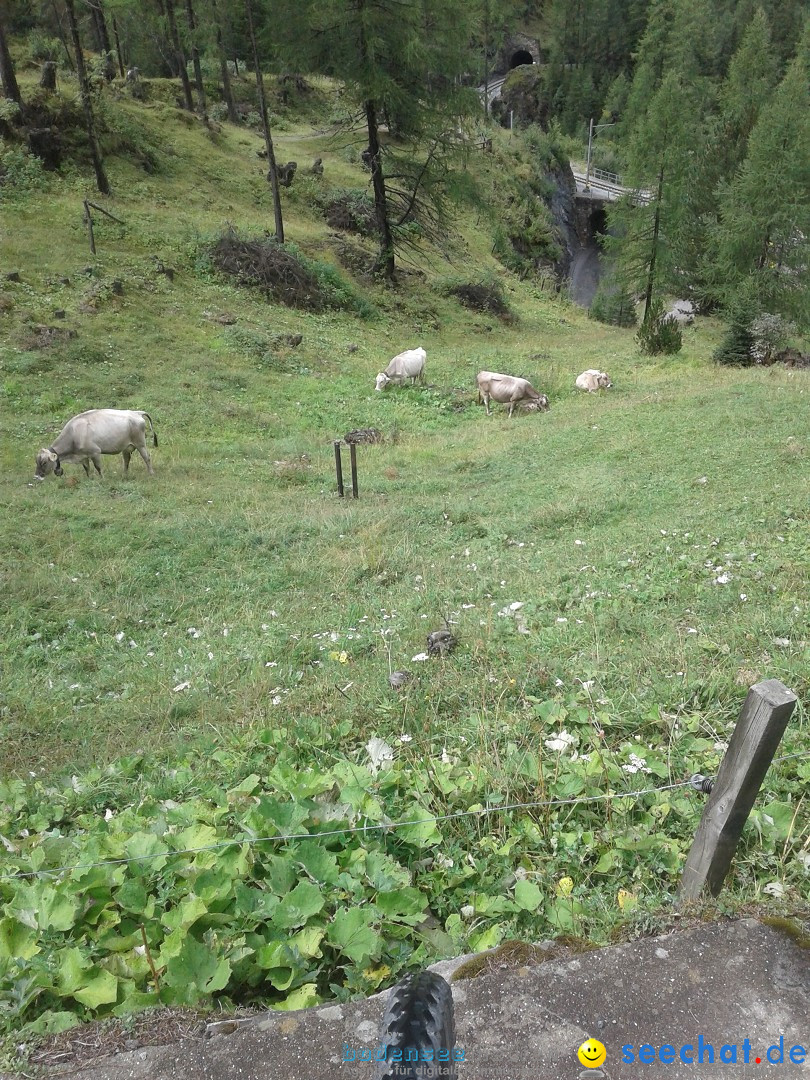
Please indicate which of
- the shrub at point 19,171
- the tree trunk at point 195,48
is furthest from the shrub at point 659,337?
the tree trunk at point 195,48

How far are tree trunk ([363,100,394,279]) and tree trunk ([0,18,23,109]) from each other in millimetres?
Answer: 12168

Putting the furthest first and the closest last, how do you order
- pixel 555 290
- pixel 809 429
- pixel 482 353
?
pixel 555 290, pixel 482 353, pixel 809 429

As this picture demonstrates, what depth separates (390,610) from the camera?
22.7ft

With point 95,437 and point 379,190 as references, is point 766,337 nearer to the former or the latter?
point 379,190

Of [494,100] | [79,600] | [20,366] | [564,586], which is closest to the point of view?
[564,586]

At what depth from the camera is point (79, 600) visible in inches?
305

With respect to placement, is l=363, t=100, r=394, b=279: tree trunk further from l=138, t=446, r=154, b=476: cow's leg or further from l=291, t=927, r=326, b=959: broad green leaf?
l=291, t=927, r=326, b=959: broad green leaf

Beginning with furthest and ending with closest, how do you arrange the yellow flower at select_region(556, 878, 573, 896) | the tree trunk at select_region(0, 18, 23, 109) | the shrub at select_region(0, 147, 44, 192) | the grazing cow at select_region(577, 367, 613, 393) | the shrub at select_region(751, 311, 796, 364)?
the tree trunk at select_region(0, 18, 23, 109)
the shrub at select_region(0, 147, 44, 192)
the shrub at select_region(751, 311, 796, 364)
the grazing cow at select_region(577, 367, 613, 393)
the yellow flower at select_region(556, 878, 573, 896)

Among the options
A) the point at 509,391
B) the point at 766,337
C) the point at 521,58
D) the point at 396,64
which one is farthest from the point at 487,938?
the point at 521,58

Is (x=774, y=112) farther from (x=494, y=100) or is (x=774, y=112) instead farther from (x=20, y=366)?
(x=494, y=100)

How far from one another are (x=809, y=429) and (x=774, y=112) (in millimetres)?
21993

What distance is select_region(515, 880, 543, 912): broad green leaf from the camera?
8.80 feet

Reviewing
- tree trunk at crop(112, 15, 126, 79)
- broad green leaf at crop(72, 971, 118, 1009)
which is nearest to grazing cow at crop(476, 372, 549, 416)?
broad green leaf at crop(72, 971, 118, 1009)

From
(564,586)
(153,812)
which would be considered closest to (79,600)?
(153,812)
